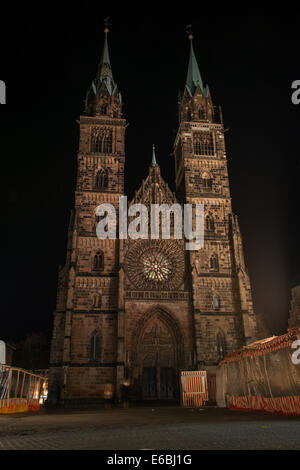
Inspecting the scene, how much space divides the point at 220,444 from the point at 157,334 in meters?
23.5

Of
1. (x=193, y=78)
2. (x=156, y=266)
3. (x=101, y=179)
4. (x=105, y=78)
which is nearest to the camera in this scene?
(x=156, y=266)

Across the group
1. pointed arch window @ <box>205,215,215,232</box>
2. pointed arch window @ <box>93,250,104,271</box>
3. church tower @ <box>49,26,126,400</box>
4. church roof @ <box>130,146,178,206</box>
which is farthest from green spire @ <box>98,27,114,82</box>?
pointed arch window @ <box>93,250,104,271</box>

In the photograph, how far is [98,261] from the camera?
96.2 feet

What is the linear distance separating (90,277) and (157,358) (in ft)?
26.0

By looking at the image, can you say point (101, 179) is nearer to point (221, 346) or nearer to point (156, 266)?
point (156, 266)

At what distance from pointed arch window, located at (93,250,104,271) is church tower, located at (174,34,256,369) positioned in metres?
7.13

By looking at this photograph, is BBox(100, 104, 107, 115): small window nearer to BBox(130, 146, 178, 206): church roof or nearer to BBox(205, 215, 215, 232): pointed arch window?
BBox(130, 146, 178, 206): church roof

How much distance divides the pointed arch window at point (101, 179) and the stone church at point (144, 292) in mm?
89

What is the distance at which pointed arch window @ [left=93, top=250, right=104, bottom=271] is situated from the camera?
29.1 meters

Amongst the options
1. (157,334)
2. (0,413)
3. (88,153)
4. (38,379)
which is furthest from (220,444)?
(88,153)

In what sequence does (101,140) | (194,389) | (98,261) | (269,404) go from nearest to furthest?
(269,404) < (194,389) < (98,261) < (101,140)

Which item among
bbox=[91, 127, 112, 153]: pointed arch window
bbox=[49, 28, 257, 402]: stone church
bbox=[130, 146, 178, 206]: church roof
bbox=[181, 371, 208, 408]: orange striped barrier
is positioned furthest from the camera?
bbox=[91, 127, 112, 153]: pointed arch window

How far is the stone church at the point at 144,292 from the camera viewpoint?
1032 inches

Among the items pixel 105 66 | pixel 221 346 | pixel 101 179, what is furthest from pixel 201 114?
pixel 221 346
